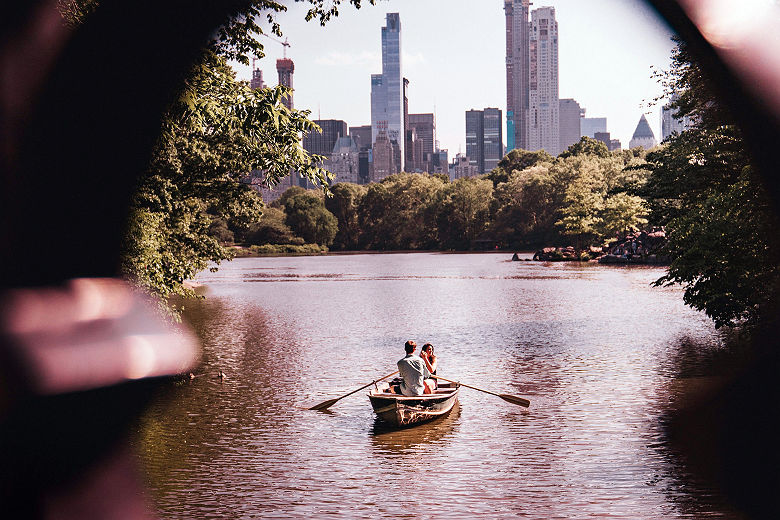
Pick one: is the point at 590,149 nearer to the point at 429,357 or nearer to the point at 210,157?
the point at 210,157

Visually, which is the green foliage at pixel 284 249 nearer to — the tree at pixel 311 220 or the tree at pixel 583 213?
the tree at pixel 311 220

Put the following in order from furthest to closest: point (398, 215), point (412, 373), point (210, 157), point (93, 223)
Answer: point (398, 215), point (210, 157), point (93, 223), point (412, 373)

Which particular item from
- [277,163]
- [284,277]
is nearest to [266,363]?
[277,163]

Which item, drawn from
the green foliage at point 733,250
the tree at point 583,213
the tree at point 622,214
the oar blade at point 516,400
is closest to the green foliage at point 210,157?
the oar blade at point 516,400

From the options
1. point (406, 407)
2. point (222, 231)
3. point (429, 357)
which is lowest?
point (406, 407)

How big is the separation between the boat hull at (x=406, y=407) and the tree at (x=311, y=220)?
469ft

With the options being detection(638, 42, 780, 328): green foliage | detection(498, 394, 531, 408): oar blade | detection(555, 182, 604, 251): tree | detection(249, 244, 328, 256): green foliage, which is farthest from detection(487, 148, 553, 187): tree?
detection(498, 394, 531, 408): oar blade

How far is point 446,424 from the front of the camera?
65.2ft

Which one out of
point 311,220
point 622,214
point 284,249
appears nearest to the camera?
point 622,214

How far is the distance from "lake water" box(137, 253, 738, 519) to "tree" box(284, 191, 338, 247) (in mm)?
118231

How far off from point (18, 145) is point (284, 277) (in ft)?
215

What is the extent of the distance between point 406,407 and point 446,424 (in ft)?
4.51

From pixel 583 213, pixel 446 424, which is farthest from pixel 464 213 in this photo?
pixel 446 424

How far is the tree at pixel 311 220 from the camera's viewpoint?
16200 cm
